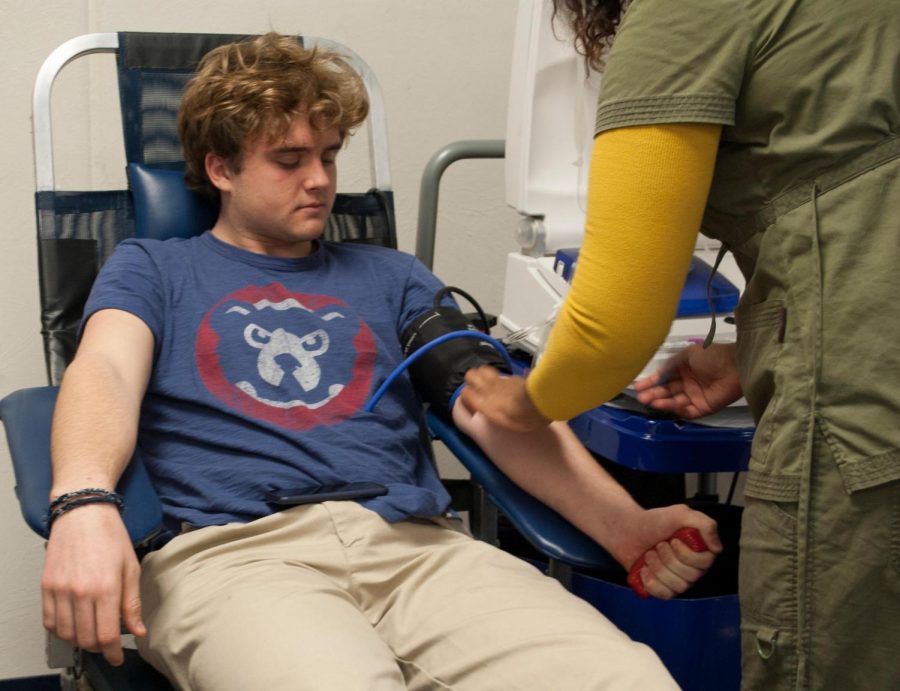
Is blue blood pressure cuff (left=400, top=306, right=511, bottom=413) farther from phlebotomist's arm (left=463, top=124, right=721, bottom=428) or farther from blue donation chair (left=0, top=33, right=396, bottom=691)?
phlebotomist's arm (left=463, top=124, right=721, bottom=428)

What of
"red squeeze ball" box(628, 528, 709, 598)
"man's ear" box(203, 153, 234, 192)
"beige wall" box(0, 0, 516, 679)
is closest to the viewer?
"red squeeze ball" box(628, 528, 709, 598)

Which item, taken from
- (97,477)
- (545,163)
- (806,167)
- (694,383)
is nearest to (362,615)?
(97,477)

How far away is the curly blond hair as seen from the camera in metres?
1.61

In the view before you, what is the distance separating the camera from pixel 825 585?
1025 mm

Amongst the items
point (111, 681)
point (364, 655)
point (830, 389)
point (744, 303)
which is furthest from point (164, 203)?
point (830, 389)

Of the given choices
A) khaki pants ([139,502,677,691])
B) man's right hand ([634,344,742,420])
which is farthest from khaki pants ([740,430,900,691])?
man's right hand ([634,344,742,420])

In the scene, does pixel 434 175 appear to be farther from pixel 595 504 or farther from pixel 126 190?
pixel 595 504

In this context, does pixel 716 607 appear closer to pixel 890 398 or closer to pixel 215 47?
pixel 890 398

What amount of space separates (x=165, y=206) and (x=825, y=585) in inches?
44.5

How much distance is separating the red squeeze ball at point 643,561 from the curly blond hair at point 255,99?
759 mm

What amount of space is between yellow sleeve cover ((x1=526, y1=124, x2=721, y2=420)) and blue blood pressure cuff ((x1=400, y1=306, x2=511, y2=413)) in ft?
1.66

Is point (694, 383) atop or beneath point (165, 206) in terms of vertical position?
beneath

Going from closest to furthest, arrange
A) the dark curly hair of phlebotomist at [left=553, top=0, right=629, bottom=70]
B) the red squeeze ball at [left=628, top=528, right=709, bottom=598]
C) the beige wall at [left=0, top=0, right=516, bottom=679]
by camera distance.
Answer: the dark curly hair of phlebotomist at [left=553, top=0, right=629, bottom=70] < the red squeeze ball at [left=628, top=528, right=709, bottom=598] < the beige wall at [left=0, top=0, right=516, bottom=679]

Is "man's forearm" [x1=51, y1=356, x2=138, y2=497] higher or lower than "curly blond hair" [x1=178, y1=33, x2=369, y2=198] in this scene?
lower
